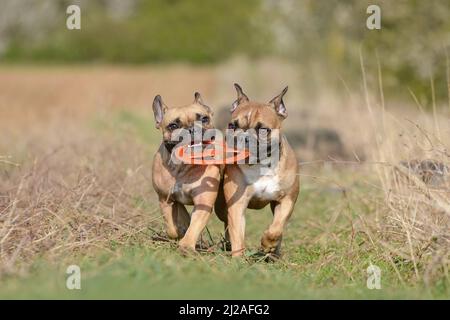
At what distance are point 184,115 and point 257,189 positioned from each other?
1011mm

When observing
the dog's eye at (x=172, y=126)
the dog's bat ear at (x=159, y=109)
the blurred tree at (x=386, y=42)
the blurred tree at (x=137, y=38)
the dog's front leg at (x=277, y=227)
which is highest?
the blurred tree at (x=137, y=38)

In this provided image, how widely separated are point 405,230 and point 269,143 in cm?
153

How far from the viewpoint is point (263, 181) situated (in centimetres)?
870

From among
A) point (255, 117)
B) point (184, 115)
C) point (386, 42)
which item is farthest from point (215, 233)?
point (386, 42)

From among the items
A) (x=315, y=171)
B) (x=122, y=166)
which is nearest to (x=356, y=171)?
(x=315, y=171)

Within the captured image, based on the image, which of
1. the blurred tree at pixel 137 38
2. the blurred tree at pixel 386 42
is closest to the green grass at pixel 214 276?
the blurred tree at pixel 386 42

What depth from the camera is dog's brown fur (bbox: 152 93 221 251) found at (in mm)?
8477

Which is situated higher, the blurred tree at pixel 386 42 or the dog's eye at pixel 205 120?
the blurred tree at pixel 386 42

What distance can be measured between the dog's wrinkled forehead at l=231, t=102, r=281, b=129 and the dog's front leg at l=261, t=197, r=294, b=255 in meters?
0.75

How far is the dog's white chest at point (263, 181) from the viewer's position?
870 cm

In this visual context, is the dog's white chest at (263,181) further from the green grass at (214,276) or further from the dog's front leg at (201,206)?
the green grass at (214,276)

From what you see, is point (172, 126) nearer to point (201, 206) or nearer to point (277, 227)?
point (201, 206)

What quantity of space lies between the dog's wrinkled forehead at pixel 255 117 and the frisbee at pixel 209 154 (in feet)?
0.99

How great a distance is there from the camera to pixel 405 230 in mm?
8648
